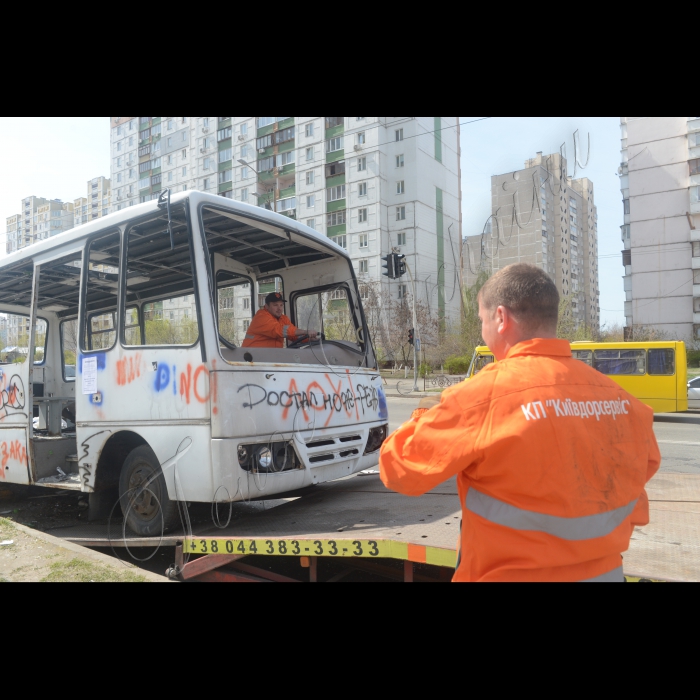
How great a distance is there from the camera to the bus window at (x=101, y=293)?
520 centimetres

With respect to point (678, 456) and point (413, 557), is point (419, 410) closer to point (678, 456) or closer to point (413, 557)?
point (413, 557)

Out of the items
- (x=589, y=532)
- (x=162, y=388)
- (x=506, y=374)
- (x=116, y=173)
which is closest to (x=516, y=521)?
(x=589, y=532)

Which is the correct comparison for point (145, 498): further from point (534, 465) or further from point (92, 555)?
point (534, 465)

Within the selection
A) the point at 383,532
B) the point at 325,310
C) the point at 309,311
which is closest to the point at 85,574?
the point at 383,532

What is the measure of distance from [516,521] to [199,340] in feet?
10.0

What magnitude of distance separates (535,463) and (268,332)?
4.22 m

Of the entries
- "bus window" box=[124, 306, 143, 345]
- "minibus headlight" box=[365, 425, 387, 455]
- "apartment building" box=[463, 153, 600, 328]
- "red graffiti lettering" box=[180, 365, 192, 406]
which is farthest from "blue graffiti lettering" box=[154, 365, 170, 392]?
"apartment building" box=[463, 153, 600, 328]

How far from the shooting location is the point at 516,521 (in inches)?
70.3

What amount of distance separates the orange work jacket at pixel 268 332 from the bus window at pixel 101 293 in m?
1.21

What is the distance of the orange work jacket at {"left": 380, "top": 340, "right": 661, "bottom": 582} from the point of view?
1.76 meters

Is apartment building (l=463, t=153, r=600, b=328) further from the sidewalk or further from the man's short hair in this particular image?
the man's short hair

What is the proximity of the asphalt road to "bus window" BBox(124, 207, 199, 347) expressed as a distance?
5.13 meters

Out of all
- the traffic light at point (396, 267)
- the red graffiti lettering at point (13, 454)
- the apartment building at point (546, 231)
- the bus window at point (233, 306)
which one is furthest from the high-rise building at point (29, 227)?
the apartment building at point (546, 231)

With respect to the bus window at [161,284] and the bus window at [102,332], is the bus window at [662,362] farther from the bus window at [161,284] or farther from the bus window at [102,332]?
the bus window at [102,332]
